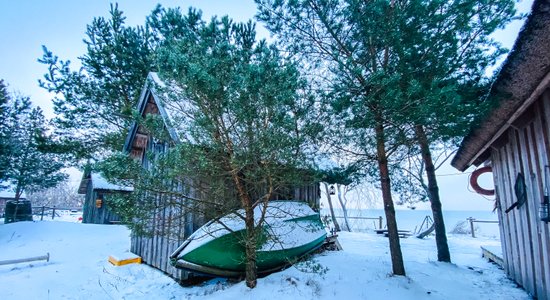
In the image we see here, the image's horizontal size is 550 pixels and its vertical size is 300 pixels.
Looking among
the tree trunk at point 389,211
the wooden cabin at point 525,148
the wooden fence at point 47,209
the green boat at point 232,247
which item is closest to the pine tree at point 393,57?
the tree trunk at point 389,211

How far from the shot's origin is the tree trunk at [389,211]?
5.07 metres

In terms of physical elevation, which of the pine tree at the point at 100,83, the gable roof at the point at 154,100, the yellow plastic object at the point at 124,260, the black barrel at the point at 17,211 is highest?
the pine tree at the point at 100,83

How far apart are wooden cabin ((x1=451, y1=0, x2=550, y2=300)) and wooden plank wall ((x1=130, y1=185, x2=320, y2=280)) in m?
3.20

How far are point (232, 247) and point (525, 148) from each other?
4850 millimetres

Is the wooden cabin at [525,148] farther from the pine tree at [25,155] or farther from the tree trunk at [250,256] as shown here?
the pine tree at [25,155]

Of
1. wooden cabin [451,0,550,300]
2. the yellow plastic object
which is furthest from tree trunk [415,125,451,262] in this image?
the yellow plastic object

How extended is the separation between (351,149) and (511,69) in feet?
10.5

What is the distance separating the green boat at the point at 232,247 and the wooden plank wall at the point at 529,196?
3129 mm

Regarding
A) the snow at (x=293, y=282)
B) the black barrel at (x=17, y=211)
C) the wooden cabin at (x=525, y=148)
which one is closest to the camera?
the wooden cabin at (x=525, y=148)

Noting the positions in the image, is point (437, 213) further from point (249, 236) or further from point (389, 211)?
point (249, 236)

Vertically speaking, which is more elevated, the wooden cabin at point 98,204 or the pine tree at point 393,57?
the pine tree at point 393,57

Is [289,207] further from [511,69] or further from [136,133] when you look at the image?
[136,133]

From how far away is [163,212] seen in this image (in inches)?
256

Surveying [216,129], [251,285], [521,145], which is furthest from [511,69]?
[251,285]
